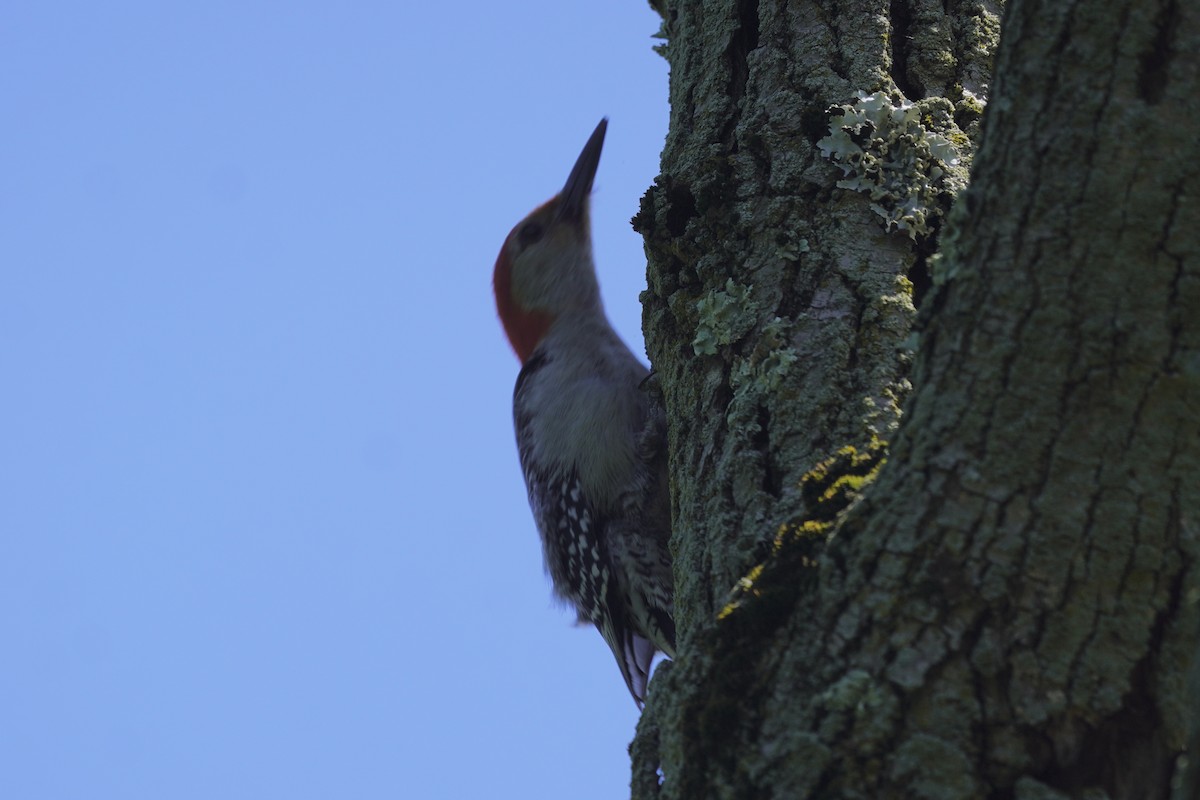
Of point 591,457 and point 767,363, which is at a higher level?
point 591,457

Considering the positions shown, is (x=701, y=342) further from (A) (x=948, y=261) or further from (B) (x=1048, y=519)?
(B) (x=1048, y=519)

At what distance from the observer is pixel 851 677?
1977 mm

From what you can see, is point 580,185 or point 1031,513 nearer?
point 1031,513

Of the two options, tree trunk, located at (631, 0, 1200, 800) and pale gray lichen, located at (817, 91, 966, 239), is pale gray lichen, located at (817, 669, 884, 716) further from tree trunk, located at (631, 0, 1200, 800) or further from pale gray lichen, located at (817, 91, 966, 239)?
pale gray lichen, located at (817, 91, 966, 239)

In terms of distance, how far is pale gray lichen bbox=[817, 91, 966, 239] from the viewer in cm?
319

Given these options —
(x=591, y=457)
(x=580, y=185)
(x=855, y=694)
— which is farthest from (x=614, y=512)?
(x=855, y=694)

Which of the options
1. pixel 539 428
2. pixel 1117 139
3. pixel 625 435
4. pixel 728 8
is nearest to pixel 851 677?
pixel 1117 139

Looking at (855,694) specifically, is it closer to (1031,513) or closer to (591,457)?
(1031,513)

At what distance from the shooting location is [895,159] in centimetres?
326

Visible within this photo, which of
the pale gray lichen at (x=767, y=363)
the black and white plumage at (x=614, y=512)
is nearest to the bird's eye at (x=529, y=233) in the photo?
the black and white plumage at (x=614, y=512)

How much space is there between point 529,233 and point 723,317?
3.32 meters

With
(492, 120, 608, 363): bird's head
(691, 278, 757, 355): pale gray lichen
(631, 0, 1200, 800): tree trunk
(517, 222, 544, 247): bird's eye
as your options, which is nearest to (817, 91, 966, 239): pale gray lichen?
(691, 278, 757, 355): pale gray lichen

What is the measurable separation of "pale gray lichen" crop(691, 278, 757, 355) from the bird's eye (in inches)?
125

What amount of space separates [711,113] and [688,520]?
1.31 metres
